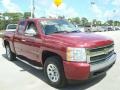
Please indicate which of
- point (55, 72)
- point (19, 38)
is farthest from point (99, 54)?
point (19, 38)

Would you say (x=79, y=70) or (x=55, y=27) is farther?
(x=55, y=27)

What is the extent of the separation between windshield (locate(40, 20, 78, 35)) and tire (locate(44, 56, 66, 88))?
3.21ft

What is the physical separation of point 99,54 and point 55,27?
6.25 feet

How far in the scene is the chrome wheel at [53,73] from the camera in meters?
6.38

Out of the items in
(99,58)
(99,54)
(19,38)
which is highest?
(19,38)

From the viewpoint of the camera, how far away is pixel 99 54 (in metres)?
6.12

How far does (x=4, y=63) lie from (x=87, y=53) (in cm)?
499

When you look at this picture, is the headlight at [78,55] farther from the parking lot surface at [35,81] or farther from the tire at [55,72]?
the parking lot surface at [35,81]

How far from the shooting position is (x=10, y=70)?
859cm

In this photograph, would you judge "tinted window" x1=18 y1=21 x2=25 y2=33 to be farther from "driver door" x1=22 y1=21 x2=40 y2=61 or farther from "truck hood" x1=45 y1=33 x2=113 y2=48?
"truck hood" x1=45 y1=33 x2=113 y2=48

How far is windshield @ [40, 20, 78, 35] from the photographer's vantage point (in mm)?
7252

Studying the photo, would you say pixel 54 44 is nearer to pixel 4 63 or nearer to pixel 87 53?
pixel 87 53

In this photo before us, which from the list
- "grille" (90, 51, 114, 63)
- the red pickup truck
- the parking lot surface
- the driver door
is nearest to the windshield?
the red pickup truck

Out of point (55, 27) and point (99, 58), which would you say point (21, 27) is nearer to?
point (55, 27)
